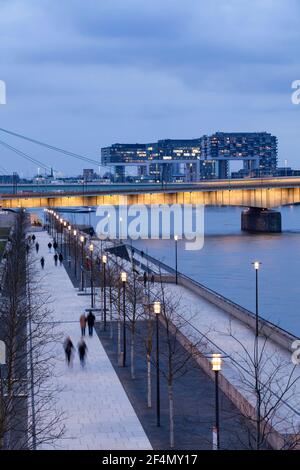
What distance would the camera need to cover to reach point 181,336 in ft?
64.1

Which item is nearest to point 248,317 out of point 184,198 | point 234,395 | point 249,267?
point 234,395

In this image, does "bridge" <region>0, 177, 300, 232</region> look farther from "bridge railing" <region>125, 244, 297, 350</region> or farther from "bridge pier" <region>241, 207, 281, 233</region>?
"bridge railing" <region>125, 244, 297, 350</region>

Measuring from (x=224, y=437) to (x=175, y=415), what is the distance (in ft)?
5.10

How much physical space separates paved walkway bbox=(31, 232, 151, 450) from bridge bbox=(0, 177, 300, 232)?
51081mm

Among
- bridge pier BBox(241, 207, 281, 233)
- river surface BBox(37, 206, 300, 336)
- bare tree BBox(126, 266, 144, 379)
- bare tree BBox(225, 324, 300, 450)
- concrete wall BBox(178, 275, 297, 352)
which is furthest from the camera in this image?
bridge pier BBox(241, 207, 281, 233)

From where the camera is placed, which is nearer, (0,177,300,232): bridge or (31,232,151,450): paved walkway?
(31,232,151,450): paved walkway

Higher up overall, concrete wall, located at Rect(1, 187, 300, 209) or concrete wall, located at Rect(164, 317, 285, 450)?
concrete wall, located at Rect(1, 187, 300, 209)

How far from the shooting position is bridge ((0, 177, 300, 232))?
73.5 m

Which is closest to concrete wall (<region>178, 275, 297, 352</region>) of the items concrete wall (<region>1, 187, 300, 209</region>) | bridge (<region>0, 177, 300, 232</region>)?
bridge (<region>0, 177, 300, 232</region>)

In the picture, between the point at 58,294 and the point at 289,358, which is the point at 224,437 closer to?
the point at 289,358

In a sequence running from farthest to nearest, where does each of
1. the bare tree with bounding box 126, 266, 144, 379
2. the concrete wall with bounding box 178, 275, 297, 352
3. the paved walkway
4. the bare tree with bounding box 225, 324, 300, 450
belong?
the concrete wall with bounding box 178, 275, 297, 352 < the bare tree with bounding box 126, 266, 144, 379 < the paved walkway < the bare tree with bounding box 225, 324, 300, 450

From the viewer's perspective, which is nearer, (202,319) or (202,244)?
(202,319)

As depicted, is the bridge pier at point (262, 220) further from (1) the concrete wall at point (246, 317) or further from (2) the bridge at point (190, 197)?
(1) the concrete wall at point (246, 317)
